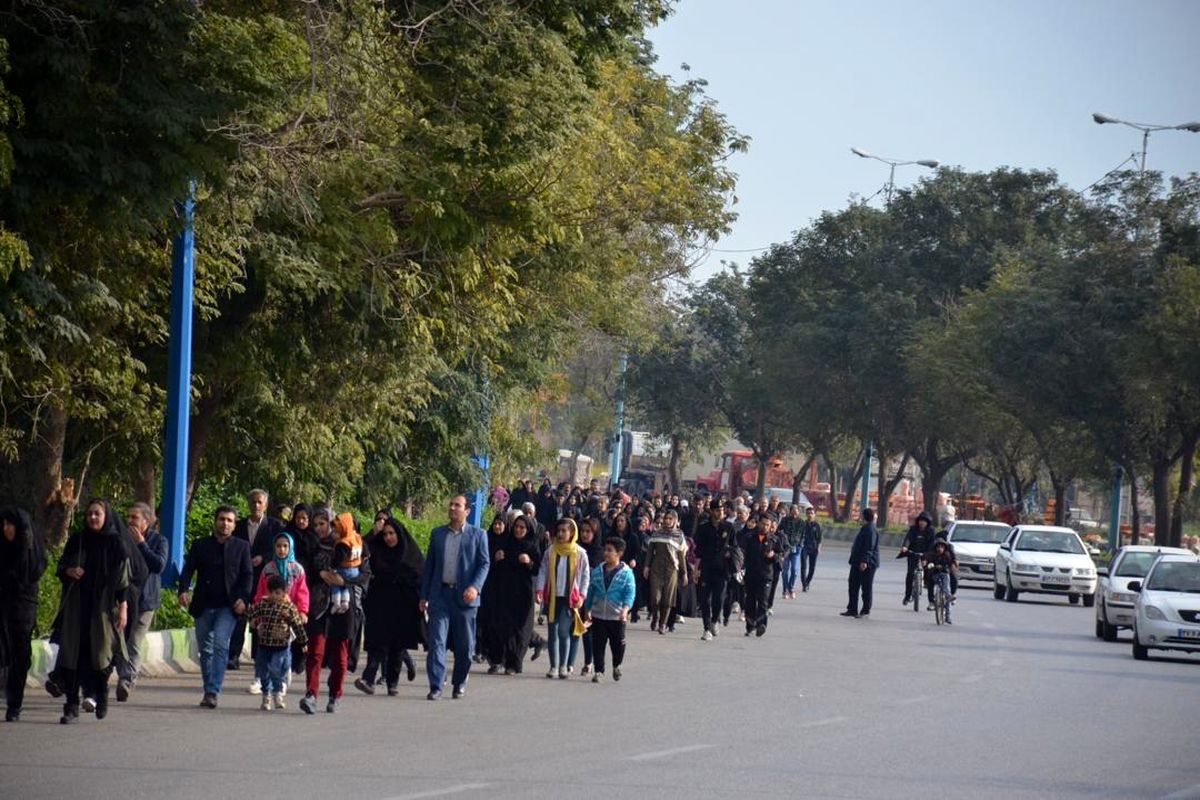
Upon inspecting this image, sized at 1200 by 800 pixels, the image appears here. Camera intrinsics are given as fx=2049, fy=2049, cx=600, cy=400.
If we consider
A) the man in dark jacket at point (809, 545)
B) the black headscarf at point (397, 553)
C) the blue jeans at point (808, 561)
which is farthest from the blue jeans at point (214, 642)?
the blue jeans at point (808, 561)

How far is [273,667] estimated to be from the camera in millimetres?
15852

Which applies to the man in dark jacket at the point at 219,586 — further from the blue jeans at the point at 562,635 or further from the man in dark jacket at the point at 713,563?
the man in dark jacket at the point at 713,563

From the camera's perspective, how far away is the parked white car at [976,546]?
154ft

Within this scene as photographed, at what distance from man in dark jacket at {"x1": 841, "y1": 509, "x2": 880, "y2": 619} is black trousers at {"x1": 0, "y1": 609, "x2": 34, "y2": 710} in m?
18.1

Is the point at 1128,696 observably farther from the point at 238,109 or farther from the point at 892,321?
the point at 892,321

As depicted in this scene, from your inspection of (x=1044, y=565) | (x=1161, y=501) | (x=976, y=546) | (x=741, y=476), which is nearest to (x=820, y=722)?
(x=1044, y=565)

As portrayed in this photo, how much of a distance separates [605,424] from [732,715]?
98978mm

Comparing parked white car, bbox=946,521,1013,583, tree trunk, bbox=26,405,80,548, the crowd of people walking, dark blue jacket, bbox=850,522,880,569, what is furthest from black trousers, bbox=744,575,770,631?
parked white car, bbox=946,521,1013,583

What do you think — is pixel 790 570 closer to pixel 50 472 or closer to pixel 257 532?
pixel 50 472

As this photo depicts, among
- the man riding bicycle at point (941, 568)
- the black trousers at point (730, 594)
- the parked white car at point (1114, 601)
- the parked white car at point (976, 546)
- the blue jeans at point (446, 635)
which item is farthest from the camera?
the parked white car at point (976, 546)

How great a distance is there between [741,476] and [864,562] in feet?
245

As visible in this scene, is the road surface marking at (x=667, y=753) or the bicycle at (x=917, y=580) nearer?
the road surface marking at (x=667, y=753)

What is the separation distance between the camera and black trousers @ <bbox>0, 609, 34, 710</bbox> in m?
14.3

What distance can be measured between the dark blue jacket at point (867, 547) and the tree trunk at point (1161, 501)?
28.1 meters
